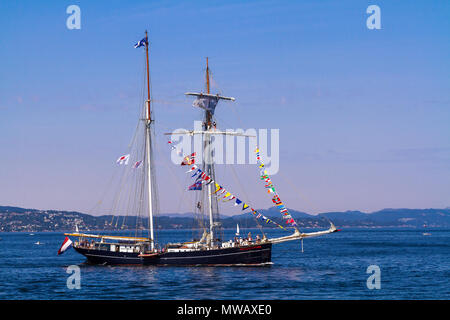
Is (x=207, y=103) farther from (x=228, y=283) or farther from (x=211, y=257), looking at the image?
(x=228, y=283)

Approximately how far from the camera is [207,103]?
259 feet

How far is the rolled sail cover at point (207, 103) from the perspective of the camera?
3091 inches

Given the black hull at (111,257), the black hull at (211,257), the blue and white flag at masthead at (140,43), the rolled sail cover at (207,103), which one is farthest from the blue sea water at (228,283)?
the blue and white flag at masthead at (140,43)

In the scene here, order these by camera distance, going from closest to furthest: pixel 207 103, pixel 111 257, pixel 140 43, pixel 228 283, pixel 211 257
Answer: pixel 228 283, pixel 211 257, pixel 140 43, pixel 111 257, pixel 207 103

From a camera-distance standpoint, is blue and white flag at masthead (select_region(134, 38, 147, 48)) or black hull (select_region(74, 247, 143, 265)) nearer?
black hull (select_region(74, 247, 143, 265))

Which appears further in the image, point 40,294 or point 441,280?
point 441,280

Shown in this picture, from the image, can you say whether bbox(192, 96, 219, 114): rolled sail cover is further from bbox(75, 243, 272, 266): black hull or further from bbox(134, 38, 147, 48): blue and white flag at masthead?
bbox(75, 243, 272, 266): black hull

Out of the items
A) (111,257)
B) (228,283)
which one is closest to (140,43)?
(111,257)

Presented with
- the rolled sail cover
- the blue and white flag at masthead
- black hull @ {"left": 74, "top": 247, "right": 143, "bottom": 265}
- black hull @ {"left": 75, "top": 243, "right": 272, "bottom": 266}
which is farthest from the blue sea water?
the blue and white flag at masthead

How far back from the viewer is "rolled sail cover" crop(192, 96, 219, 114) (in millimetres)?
78500

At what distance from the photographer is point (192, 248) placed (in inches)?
2953
